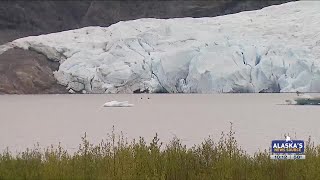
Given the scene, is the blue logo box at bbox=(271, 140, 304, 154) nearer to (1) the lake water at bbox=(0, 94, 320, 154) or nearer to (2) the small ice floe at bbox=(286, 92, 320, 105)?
(1) the lake water at bbox=(0, 94, 320, 154)

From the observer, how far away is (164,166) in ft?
23.6

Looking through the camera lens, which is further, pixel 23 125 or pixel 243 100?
pixel 243 100

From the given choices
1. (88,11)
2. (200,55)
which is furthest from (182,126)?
(88,11)

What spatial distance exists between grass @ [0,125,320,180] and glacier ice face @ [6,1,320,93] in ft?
78.2

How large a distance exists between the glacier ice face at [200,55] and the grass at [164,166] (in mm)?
23846

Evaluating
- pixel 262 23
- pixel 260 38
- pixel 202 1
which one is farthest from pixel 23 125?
pixel 202 1

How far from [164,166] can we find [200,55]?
26.7 m

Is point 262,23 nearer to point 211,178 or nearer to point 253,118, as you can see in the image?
point 253,118

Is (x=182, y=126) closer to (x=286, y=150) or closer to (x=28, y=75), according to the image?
(x=286, y=150)

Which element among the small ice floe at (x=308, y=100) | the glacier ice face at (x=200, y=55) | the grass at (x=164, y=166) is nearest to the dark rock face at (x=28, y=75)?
the glacier ice face at (x=200, y=55)

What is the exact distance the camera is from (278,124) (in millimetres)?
20609

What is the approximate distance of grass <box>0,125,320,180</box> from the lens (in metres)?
6.86

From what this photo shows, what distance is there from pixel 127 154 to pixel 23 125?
49.2ft

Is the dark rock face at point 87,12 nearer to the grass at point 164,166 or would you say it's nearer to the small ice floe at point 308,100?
the small ice floe at point 308,100
